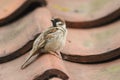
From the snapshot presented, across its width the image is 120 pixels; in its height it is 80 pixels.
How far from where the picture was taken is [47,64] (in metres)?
2.38

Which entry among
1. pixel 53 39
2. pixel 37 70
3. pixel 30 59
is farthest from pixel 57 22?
pixel 37 70

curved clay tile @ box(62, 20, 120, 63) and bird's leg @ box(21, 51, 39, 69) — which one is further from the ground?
bird's leg @ box(21, 51, 39, 69)

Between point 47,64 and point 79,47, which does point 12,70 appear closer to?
point 47,64

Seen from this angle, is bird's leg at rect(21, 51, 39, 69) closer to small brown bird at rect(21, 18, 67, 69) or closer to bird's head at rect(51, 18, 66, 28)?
small brown bird at rect(21, 18, 67, 69)

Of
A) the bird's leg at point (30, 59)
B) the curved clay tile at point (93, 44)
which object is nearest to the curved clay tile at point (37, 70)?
the bird's leg at point (30, 59)

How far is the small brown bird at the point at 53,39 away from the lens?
266 centimetres

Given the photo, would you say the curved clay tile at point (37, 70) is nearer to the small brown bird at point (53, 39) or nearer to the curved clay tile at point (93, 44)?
the small brown bird at point (53, 39)

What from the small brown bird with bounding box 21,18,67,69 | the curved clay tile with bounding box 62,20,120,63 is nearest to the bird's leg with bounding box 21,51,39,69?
the small brown bird with bounding box 21,18,67,69

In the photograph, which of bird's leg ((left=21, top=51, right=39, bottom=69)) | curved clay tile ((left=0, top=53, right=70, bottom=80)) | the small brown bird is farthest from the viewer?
the small brown bird

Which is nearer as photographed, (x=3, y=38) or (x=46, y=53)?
(x=46, y=53)

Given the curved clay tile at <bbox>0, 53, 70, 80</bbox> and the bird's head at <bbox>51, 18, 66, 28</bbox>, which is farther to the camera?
the bird's head at <bbox>51, 18, 66, 28</bbox>

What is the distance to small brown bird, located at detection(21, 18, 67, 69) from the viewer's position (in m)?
Answer: 2.66

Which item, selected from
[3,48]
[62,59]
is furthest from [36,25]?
[62,59]

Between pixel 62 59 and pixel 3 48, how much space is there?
45 centimetres
